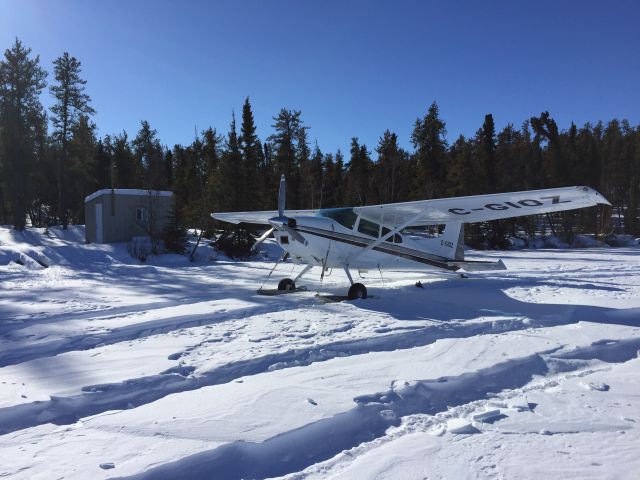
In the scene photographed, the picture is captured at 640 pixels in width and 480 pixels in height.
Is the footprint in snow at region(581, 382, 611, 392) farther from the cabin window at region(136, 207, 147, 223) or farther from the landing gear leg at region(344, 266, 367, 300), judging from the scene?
the cabin window at region(136, 207, 147, 223)

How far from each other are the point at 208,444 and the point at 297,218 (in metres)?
6.68

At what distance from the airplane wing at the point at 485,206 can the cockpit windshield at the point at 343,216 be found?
16 centimetres

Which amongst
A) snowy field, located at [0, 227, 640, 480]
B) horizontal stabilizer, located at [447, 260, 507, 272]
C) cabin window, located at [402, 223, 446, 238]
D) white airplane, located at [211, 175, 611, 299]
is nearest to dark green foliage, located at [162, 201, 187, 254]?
white airplane, located at [211, 175, 611, 299]

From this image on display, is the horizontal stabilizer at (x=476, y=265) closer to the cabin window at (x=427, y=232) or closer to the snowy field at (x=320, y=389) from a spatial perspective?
the snowy field at (x=320, y=389)

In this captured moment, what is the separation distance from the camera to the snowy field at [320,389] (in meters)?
2.67

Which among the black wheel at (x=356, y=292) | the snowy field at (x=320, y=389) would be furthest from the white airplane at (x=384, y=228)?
the snowy field at (x=320, y=389)

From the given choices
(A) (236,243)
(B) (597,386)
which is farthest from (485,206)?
(A) (236,243)

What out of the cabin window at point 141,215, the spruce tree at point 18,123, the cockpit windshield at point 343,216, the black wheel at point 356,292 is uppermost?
the spruce tree at point 18,123

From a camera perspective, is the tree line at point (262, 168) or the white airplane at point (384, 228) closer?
the white airplane at point (384, 228)

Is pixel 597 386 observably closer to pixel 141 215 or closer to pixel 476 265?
pixel 476 265

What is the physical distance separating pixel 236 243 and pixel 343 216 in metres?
13.3

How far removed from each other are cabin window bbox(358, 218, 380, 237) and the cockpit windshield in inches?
8.7

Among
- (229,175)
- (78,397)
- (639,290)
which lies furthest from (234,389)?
(229,175)

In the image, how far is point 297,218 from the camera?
9.20 metres
